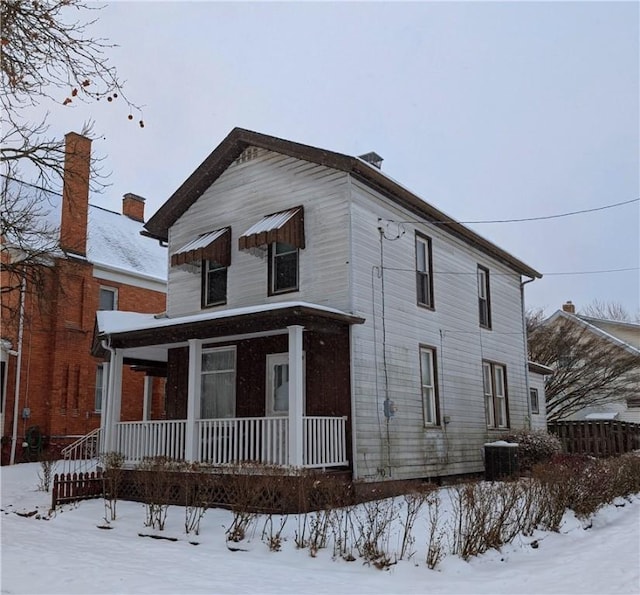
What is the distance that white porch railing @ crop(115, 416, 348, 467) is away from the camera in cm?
1209

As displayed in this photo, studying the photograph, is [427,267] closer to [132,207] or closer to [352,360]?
[352,360]

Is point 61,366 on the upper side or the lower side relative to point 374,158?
lower

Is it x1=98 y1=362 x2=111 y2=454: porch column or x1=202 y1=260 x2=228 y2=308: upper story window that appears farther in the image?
x1=202 y1=260 x2=228 y2=308: upper story window

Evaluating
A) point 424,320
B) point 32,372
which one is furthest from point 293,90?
point 32,372

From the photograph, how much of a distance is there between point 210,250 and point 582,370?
19.3 metres

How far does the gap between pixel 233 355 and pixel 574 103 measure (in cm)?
1561

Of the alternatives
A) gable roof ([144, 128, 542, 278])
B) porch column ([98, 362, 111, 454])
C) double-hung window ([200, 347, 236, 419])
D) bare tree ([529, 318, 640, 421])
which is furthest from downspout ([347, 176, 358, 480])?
bare tree ([529, 318, 640, 421])

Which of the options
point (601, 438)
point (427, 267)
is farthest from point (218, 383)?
point (601, 438)

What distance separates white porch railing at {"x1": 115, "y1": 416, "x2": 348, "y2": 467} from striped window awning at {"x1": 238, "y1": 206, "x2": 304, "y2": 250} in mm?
3636

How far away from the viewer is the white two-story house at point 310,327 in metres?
12.9

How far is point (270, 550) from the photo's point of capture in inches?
346

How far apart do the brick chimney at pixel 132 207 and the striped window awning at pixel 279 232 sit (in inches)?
646

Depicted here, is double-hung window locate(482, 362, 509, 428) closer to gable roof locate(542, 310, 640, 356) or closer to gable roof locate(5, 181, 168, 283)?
gable roof locate(5, 181, 168, 283)

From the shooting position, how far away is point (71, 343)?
71.7 ft
